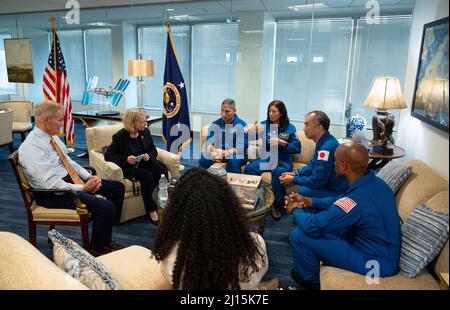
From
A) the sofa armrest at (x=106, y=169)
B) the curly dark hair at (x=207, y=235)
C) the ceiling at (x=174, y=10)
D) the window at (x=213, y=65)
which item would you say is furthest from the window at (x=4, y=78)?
the curly dark hair at (x=207, y=235)

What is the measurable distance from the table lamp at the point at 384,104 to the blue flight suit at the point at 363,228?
151 cm

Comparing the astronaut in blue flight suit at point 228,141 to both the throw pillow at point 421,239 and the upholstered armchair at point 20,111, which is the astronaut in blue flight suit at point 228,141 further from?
the upholstered armchair at point 20,111

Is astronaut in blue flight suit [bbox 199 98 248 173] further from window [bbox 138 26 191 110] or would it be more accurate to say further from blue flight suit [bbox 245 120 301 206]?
window [bbox 138 26 191 110]

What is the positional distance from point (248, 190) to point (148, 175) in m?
1.08

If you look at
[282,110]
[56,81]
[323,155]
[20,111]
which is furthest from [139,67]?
[323,155]

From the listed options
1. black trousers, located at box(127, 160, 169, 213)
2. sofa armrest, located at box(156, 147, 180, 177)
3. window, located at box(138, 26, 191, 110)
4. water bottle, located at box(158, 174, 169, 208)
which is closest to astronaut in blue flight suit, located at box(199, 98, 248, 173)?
sofa armrest, located at box(156, 147, 180, 177)

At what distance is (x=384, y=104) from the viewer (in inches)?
122

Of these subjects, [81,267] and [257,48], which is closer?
[81,267]

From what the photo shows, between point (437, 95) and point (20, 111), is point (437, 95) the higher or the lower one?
the higher one

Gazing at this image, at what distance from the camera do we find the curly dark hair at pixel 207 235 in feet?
3.60

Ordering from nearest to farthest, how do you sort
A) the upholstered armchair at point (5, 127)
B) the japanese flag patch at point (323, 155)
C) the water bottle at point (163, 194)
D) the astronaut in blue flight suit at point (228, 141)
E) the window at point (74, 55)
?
1. the water bottle at point (163, 194)
2. the japanese flag patch at point (323, 155)
3. the astronaut in blue flight suit at point (228, 141)
4. the upholstered armchair at point (5, 127)
5. the window at point (74, 55)

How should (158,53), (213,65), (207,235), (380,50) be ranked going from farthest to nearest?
(158,53)
(213,65)
(380,50)
(207,235)

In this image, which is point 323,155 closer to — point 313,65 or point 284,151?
point 284,151

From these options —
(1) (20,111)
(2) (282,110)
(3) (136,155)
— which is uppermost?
(2) (282,110)
